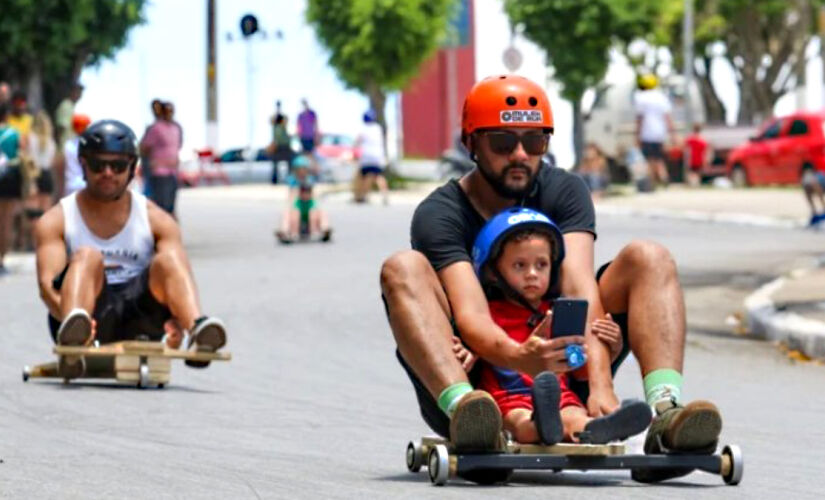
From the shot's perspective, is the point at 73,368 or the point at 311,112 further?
the point at 311,112

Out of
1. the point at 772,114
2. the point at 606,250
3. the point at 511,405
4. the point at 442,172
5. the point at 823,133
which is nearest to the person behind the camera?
the point at 511,405

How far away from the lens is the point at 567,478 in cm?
898

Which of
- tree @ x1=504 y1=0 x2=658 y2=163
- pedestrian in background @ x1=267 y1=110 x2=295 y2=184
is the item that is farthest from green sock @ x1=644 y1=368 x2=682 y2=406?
tree @ x1=504 y1=0 x2=658 y2=163

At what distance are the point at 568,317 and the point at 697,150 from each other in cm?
4491

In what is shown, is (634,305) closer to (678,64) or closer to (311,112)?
(311,112)

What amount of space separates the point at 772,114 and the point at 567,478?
213ft

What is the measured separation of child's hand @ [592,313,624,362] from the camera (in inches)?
350

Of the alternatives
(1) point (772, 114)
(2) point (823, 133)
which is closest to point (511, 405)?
(2) point (823, 133)

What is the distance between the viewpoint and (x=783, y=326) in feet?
56.9

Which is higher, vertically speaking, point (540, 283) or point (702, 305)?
point (540, 283)

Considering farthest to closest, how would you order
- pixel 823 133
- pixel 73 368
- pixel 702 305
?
pixel 823 133 → pixel 702 305 → pixel 73 368

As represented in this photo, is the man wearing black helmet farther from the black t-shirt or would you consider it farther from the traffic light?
the traffic light

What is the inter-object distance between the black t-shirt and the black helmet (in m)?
4.96

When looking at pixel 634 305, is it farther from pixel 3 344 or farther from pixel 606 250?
pixel 606 250
